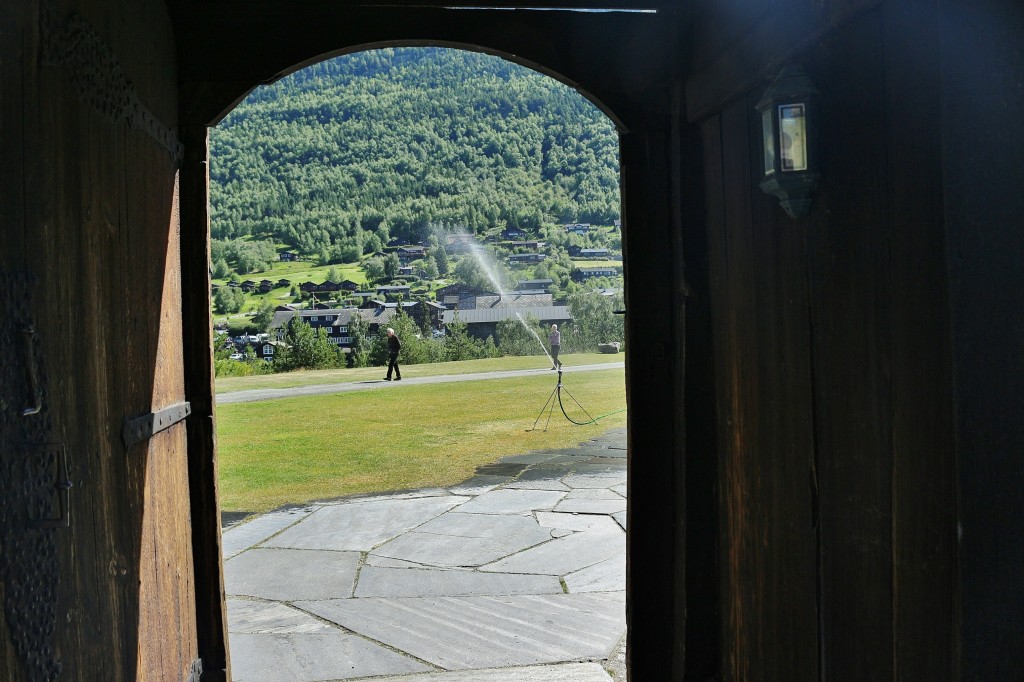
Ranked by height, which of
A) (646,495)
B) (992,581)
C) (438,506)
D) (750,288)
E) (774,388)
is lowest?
→ (438,506)

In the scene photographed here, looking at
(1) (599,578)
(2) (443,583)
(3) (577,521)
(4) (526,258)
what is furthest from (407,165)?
(1) (599,578)

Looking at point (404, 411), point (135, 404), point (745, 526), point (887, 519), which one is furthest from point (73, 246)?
point (404, 411)

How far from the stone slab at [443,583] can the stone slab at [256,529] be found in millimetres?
989

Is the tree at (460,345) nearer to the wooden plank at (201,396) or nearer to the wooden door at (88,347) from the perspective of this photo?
the wooden plank at (201,396)

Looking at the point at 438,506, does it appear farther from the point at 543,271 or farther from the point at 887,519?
the point at 543,271

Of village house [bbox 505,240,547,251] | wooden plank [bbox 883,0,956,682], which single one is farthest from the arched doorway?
village house [bbox 505,240,547,251]

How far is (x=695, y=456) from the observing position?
2.62m

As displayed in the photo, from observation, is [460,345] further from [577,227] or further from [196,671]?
[196,671]

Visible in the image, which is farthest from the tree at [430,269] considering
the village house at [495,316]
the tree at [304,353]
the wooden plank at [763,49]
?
the wooden plank at [763,49]

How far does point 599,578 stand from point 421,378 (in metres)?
11.6

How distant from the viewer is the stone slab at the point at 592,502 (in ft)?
20.8

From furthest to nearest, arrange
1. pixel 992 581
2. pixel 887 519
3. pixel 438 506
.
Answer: pixel 438 506, pixel 887 519, pixel 992 581

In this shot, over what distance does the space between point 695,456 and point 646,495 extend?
249 mm

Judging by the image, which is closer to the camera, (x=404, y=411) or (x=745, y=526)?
(x=745, y=526)
